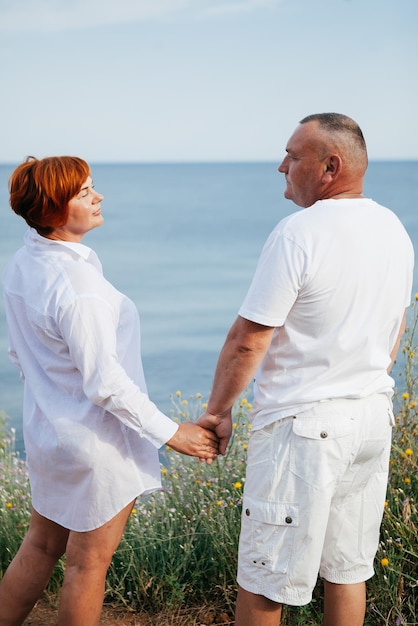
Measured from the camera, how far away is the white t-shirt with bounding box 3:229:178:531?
2672mm

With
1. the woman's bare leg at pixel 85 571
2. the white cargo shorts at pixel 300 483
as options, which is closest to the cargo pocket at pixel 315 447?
the white cargo shorts at pixel 300 483

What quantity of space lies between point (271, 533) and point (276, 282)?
75 cm

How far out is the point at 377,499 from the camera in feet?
9.47

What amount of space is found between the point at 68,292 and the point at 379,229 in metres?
0.94

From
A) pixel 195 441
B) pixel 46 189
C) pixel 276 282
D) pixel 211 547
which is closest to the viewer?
pixel 276 282

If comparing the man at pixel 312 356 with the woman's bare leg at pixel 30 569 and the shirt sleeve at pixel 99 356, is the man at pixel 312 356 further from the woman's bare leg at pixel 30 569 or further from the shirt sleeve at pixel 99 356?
the woman's bare leg at pixel 30 569

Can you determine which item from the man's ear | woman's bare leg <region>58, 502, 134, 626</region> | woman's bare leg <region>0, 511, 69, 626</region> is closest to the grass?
woman's bare leg <region>0, 511, 69, 626</region>

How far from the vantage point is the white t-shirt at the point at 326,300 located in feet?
8.23

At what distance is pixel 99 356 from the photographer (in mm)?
2662

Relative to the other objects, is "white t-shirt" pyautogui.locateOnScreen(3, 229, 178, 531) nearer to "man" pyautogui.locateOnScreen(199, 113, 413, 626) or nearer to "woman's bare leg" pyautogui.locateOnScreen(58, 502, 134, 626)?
"woman's bare leg" pyautogui.locateOnScreen(58, 502, 134, 626)

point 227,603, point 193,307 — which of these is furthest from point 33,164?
point 193,307

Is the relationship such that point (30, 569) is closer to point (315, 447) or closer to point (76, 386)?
point (76, 386)

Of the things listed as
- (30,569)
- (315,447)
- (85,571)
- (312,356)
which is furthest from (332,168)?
(30,569)

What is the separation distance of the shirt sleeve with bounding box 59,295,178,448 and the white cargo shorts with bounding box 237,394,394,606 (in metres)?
0.41
